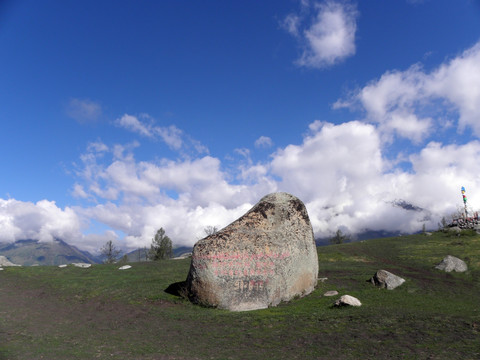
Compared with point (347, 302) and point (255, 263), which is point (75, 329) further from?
point (347, 302)

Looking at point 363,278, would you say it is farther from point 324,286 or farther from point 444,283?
point 444,283

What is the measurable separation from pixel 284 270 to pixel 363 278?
10.0 m

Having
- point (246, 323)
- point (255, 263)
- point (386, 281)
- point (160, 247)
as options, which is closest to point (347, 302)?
point (255, 263)

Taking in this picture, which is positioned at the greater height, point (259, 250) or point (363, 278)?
point (259, 250)

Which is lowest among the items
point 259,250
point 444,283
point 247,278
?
point 444,283

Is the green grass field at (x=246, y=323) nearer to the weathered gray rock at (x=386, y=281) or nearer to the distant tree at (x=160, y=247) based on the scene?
the weathered gray rock at (x=386, y=281)

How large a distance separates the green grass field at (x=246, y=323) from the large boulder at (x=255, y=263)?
1272mm

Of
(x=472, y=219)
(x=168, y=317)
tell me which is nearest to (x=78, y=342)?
(x=168, y=317)

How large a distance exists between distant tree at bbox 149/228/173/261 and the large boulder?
73793 mm

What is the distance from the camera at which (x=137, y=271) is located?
139ft

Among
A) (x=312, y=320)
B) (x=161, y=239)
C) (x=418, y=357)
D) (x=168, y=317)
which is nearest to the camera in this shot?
(x=418, y=357)

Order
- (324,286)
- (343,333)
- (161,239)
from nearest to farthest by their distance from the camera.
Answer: (343,333) → (324,286) → (161,239)

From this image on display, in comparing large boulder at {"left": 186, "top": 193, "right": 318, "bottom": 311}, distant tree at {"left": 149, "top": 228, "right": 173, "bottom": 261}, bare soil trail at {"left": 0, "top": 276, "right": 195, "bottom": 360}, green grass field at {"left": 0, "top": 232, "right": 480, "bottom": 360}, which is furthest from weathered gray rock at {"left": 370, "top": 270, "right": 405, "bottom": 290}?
distant tree at {"left": 149, "top": 228, "right": 173, "bottom": 261}

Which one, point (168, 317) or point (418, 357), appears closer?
point (418, 357)
